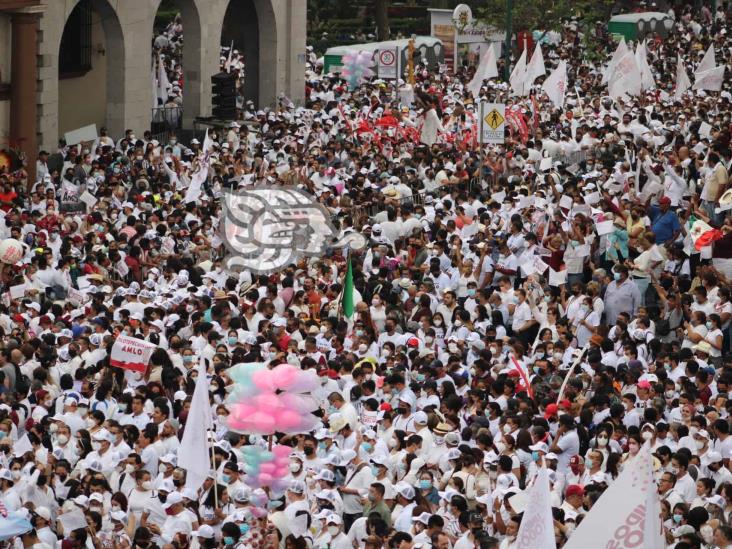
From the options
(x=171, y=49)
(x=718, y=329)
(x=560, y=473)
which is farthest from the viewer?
(x=171, y=49)

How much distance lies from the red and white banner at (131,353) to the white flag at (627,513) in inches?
280

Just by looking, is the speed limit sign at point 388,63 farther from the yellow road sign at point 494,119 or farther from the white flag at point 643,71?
the yellow road sign at point 494,119

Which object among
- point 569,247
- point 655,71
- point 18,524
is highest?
point 655,71

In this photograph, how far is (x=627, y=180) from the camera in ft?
80.3

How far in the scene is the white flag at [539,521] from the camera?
11609 mm

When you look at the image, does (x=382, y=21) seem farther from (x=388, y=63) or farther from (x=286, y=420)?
(x=286, y=420)

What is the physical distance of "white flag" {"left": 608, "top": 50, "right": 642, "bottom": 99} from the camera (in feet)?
102

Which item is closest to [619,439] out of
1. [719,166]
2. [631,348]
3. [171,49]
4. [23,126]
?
[631,348]

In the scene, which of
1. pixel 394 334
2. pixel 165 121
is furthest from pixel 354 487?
pixel 165 121

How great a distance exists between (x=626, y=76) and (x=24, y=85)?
10.8m

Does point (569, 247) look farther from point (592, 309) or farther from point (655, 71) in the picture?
point (655, 71)

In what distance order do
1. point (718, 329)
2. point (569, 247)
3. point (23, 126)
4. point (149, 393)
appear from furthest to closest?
point (23, 126), point (569, 247), point (718, 329), point (149, 393)

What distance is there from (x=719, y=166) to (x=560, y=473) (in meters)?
8.71

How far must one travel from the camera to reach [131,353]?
17547 millimetres
